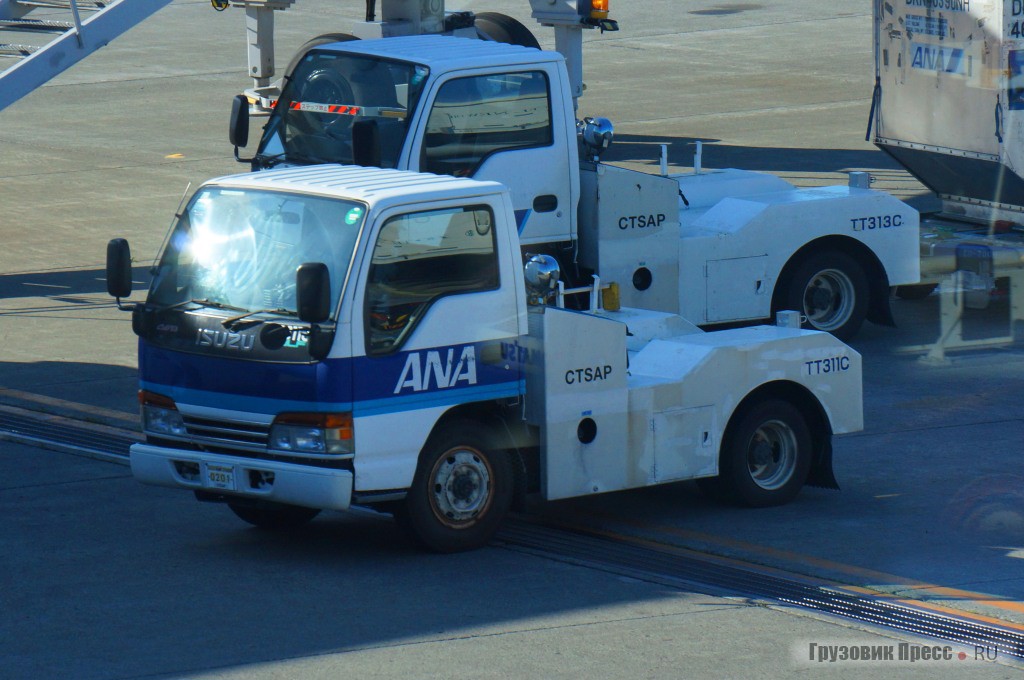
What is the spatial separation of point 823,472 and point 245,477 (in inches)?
141

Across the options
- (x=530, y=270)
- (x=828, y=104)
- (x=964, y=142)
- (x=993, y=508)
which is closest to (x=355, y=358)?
(x=530, y=270)

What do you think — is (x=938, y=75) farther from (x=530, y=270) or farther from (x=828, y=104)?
(x=828, y=104)

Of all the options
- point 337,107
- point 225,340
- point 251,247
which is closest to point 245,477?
point 225,340

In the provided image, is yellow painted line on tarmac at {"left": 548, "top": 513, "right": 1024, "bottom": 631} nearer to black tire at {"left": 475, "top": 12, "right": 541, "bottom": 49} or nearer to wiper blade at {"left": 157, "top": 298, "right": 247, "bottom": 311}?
wiper blade at {"left": 157, "top": 298, "right": 247, "bottom": 311}

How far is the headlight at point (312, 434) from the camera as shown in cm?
817

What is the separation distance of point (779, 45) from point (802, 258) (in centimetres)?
1982

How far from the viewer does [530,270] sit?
30.7 feet

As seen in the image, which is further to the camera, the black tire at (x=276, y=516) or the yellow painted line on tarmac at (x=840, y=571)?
the black tire at (x=276, y=516)

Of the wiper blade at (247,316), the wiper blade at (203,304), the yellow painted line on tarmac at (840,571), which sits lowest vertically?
the yellow painted line on tarmac at (840,571)

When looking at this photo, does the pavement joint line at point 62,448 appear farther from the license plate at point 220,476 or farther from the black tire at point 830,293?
the black tire at point 830,293

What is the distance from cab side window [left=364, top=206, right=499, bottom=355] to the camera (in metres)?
8.35

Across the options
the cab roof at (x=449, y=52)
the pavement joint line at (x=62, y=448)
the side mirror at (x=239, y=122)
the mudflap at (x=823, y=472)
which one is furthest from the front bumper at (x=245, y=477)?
the side mirror at (x=239, y=122)

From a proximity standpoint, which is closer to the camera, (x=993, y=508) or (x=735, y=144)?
(x=993, y=508)

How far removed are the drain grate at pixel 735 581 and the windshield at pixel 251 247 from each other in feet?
6.27
